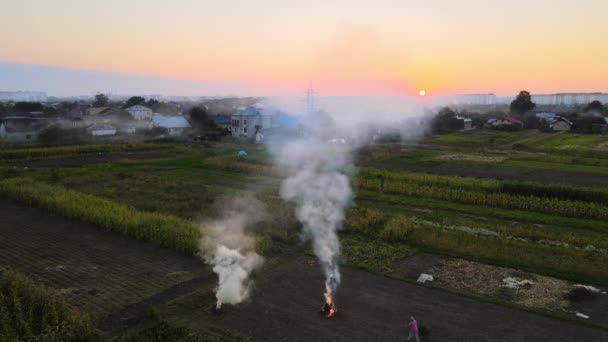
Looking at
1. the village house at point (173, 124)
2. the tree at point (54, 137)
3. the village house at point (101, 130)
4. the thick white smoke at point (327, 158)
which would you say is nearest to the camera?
the thick white smoke at point (327, 158)

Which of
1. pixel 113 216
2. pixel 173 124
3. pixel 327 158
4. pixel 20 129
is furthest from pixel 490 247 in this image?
pixel 173 124

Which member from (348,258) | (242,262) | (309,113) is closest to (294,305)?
(242,262)

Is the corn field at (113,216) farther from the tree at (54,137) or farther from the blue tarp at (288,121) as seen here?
the tree at (54,137)

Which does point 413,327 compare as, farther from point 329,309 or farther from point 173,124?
point 173,124

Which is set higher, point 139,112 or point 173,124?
point 139,112

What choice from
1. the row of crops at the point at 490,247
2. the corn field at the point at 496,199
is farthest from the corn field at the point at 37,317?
the corn field at the point at 496,199

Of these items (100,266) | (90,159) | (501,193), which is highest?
(90,159)
